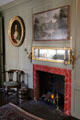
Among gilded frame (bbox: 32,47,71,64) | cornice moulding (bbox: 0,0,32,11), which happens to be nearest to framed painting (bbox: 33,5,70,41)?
gilded frame (bbox: 32,47,71,64)

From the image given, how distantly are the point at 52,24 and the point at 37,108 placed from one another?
1.99 m

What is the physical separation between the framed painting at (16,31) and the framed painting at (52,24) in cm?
53

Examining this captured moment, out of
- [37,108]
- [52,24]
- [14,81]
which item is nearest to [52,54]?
[52,24]

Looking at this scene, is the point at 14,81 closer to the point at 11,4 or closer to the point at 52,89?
the point at 52,89

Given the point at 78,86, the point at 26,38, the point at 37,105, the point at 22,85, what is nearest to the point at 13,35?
the point at 26,38

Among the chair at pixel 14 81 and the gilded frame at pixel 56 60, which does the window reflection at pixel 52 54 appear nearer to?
the gilded frame at pixel 56 60

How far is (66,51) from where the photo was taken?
9.05 ft

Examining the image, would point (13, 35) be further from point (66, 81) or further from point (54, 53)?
point (66, 81)

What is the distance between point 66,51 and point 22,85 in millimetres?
1828

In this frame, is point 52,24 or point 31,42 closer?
point 52,24

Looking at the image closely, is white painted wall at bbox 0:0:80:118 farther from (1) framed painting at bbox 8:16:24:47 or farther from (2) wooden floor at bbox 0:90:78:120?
(2) wooden floor at bbox 0:90:78:120

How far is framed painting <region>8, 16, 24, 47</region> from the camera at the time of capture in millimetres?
3784

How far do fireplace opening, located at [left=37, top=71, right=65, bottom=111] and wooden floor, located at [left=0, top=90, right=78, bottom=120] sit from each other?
16 centimetres

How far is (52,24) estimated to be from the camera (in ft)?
9.80
